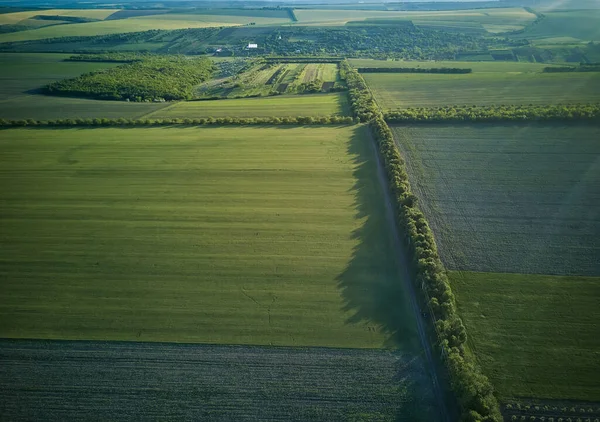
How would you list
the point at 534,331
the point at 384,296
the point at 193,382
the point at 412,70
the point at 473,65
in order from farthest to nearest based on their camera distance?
1. the point at 473,65
2. the point at 412,70
3. the point at 384,296
4. the point at 534,331
5. the point at 193,382

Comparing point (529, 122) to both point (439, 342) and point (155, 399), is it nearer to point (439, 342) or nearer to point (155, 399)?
point (439, 342)

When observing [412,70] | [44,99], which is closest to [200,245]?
[44,99]

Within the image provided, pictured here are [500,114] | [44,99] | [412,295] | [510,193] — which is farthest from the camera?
[44,99]

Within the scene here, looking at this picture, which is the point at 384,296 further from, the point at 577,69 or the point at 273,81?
the point at 577,69

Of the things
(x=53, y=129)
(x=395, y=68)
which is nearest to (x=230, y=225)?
(x=53, y=129)

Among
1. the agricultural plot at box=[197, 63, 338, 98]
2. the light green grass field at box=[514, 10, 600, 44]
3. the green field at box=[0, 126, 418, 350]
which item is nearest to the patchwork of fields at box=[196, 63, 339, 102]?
the agricultural plot at box=[197, 63, 338, 98]

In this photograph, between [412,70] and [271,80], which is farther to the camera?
[412,70]
